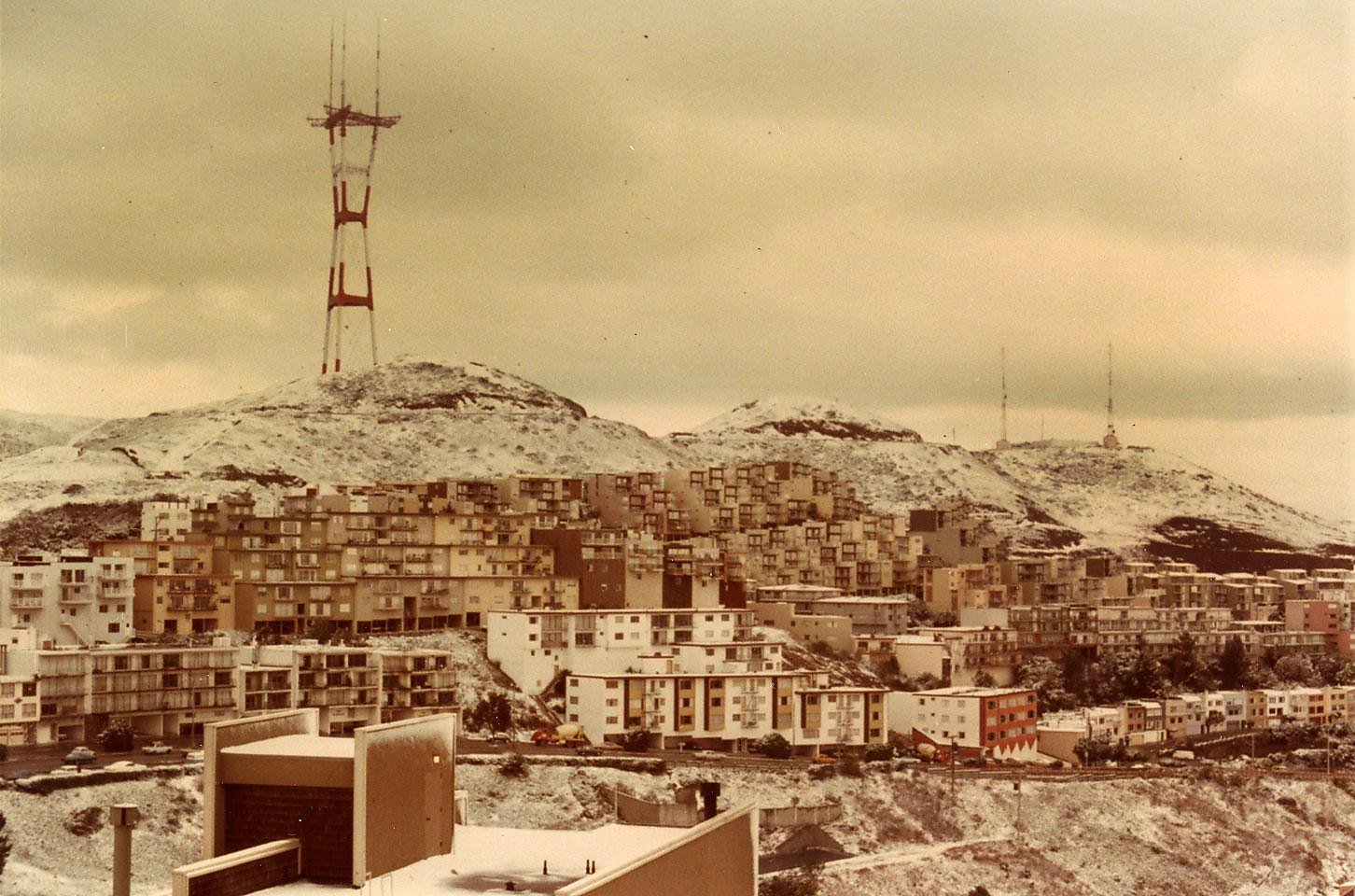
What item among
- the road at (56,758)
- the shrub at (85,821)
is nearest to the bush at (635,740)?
the road at (56,758)

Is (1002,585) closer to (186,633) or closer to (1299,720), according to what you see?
(1299,720)

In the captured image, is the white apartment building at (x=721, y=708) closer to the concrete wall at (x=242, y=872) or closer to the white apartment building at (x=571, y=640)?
the white apartment building at (x=571, y=640)

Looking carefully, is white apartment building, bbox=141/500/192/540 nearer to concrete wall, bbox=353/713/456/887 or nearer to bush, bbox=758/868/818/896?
bush, bbox=758/868/818/896

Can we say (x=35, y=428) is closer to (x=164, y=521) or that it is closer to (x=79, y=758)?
(x=164, y=521)

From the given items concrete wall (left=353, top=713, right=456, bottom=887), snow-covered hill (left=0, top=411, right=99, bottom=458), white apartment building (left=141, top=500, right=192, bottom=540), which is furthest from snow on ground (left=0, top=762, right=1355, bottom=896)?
snow-covered hill (left=0, top=411, right=99, bottom=458)

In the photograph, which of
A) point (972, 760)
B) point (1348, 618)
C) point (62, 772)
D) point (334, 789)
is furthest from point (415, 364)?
point (334, 789)

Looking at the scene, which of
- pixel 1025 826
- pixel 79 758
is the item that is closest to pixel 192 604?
pixel 79 758
